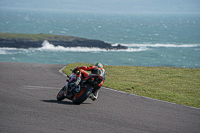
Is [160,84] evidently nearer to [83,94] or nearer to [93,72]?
[93,72]

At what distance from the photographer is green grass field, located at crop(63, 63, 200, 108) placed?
49.3ft

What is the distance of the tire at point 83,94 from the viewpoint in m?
11.2

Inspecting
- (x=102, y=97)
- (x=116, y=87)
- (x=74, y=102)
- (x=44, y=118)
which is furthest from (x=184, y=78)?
(x=44, y=118)

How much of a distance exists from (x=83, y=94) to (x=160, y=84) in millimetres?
9096

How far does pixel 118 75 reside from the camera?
2192 centimetres

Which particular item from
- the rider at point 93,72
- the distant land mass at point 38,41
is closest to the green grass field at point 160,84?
the rider at point 93,72

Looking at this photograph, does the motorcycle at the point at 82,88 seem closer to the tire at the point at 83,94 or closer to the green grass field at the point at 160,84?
the tire at the point at 83,94

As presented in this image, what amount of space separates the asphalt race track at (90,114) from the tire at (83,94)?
231mm

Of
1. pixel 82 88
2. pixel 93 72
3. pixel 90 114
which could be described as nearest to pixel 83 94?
pixel 82 88

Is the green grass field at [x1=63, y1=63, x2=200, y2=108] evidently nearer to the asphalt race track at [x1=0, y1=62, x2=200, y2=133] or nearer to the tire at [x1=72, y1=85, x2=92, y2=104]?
the asphalt race track at [x1=0, y1=62, x2=200, y2=133]

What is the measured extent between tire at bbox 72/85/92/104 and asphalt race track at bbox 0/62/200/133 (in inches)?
9.1

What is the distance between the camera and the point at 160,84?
62.4 ft

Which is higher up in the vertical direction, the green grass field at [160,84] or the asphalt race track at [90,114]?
the green grass field at [160,84]

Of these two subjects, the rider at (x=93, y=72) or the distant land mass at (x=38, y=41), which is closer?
the rider at (x=93, y=72)
